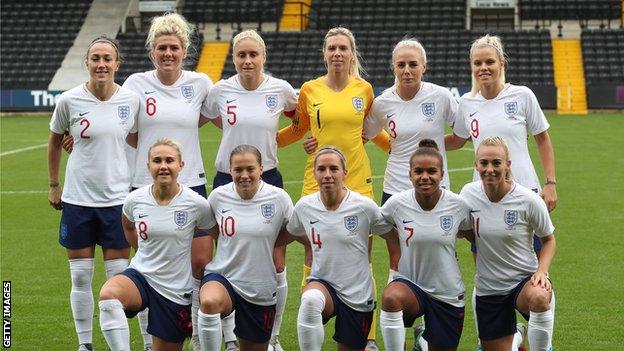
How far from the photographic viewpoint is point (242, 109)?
655cm

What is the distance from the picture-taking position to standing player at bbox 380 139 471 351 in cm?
564

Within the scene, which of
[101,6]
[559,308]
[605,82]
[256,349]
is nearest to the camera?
[256,349]

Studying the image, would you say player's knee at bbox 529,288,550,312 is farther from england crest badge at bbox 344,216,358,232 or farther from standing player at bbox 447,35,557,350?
england crest badge at bbox 344,216,358,232

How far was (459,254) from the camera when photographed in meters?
9.69

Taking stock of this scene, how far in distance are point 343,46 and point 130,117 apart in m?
1.37

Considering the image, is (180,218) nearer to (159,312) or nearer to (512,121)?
(159,312)

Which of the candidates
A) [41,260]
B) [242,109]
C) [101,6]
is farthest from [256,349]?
[101,6]

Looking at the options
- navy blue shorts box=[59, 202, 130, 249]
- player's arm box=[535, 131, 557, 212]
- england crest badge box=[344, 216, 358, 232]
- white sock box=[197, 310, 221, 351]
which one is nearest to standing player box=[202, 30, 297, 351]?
navy blue shorts box=[59, 202, 130, 249]

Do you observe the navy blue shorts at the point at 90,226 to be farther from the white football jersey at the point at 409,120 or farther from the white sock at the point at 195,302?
the white football jersey at the point at 409,120

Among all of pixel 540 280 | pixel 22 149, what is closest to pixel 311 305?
pixel 540 280

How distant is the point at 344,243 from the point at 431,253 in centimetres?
48

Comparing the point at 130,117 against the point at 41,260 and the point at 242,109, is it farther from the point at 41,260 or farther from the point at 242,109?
the point at 41,260

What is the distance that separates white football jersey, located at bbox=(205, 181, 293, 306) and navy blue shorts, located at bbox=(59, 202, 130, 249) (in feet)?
2.51

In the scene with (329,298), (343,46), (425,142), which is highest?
(343,46)
